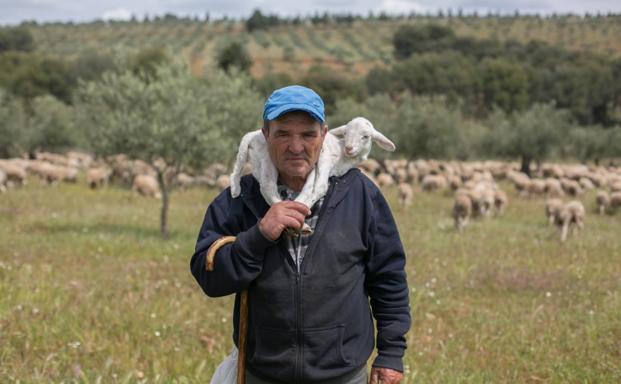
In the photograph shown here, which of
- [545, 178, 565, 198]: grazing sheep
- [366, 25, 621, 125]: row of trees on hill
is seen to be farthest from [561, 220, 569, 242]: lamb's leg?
[366, 25, 621, 125]: row of trees on hill

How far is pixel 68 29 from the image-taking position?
153875 mm

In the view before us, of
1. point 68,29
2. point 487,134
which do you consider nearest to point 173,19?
point 68,29

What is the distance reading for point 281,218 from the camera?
8.87 ft

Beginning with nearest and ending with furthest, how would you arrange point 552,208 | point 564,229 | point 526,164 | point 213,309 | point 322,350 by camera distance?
point 322,350, point 213,309, point 564,229, point 552,208, point 526,164

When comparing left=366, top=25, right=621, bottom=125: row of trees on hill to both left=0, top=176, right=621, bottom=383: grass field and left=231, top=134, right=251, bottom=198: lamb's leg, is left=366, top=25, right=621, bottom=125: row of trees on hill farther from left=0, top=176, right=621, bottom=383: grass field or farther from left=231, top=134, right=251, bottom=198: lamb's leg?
left=231, top=134, right=251, bottom=198: lamb's leg

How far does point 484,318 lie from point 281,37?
127 metres

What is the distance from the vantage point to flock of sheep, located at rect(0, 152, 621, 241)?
18625 millimetres

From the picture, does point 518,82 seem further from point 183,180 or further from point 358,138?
point 358,138

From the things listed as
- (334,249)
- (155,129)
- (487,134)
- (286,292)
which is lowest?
(487,134)

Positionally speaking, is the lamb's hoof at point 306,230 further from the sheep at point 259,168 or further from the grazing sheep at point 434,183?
the grazing sheep at point 434,183

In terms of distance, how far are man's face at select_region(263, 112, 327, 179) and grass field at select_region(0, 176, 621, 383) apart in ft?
10.6

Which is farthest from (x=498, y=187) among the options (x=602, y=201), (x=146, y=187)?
(x=146, y=187)

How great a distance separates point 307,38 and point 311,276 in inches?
5312

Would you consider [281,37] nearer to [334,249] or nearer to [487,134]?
[487,134]
